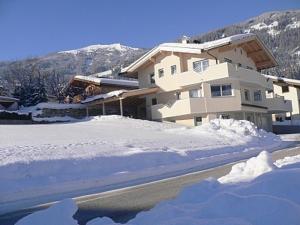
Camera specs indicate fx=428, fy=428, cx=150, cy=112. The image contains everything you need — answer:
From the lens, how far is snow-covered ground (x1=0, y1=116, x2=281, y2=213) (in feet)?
41.6

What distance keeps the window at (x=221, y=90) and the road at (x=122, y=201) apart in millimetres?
24087

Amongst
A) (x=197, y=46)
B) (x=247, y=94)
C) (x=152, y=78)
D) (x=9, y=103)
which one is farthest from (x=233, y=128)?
(x=9, y=103)

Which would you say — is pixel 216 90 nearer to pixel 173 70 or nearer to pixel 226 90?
pixel 226 90

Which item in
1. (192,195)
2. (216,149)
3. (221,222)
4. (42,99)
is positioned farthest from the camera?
(42,99)

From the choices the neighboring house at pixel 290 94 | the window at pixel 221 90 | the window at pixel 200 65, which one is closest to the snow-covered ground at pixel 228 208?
the window at pixel 221 90

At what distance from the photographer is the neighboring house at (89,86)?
43719 millimetres

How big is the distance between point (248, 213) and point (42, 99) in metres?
39.9

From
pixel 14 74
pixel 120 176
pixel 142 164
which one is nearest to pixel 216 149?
pixel 142 164

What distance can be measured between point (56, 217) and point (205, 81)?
29972 millimetres

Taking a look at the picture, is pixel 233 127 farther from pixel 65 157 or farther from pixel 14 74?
pixel 14 74

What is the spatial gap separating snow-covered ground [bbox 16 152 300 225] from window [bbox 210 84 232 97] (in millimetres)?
28666

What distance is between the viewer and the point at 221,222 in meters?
5.52

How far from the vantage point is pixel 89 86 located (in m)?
44.6

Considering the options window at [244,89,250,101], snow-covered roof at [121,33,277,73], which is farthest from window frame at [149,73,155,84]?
window at [244,89,250,101]
